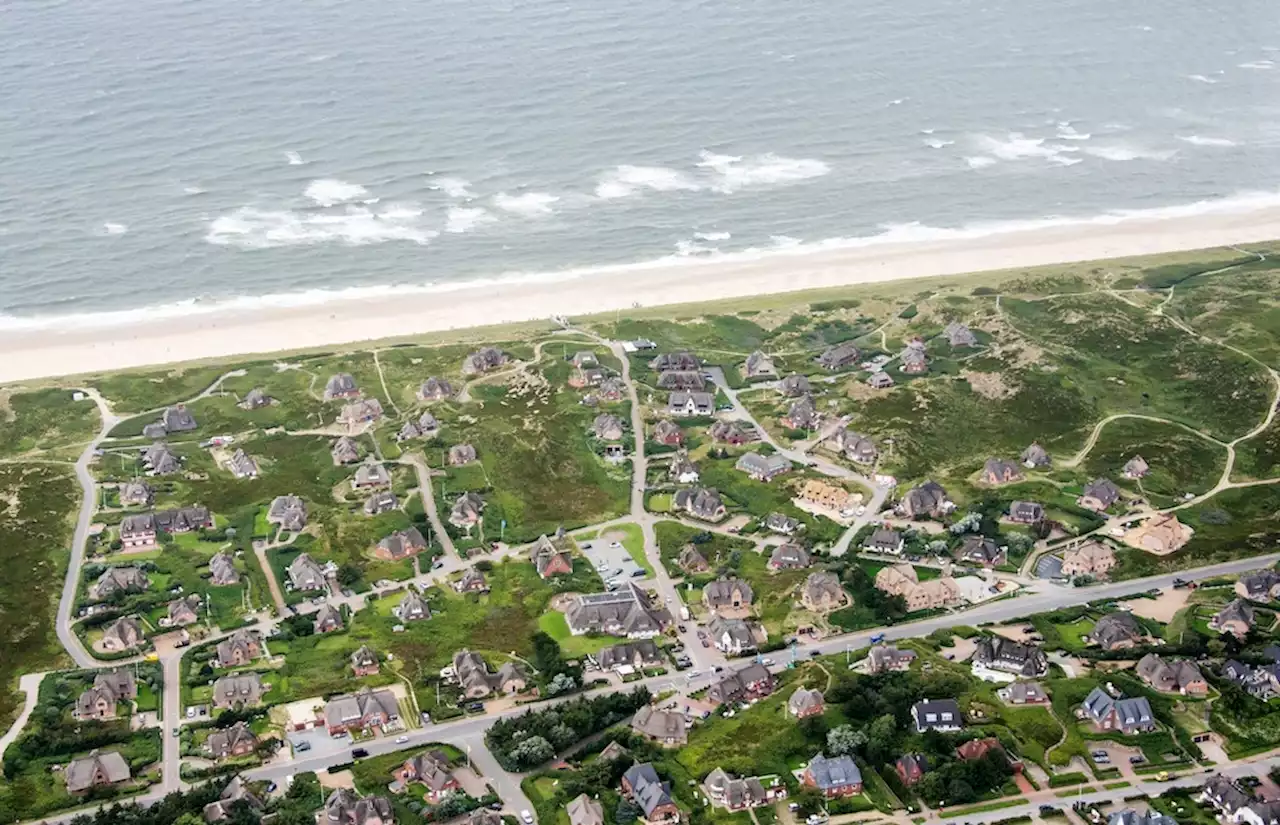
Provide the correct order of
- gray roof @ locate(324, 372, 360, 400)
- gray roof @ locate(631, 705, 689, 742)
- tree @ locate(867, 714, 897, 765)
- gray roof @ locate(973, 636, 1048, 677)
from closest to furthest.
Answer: tree @ locate(867, 714, 897, 765) → gray roof @ locate(631, 705, 689, 742) → gray roof @ locate(973, 636, 1048, 677) → gray roof @ locate(324, 372, 360, 400)

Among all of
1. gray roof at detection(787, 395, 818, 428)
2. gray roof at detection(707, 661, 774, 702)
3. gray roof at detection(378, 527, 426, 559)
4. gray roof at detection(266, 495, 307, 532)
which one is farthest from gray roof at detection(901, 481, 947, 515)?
gray roof at detection(266, 495, 307, 532)

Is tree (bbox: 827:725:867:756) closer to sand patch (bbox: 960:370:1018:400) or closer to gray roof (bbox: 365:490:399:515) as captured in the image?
gray roof (bbox: 365:490:399:515)

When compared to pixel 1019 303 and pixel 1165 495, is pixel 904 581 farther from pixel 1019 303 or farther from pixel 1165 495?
pixel 1019 303

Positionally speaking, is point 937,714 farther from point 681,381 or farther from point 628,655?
point 681,381

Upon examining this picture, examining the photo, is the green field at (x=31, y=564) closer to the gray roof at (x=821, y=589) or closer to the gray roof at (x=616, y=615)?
the gray roof at (x=616, y=615)

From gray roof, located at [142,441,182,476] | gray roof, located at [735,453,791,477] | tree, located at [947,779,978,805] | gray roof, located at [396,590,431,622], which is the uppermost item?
gray roof, located at [142,441,182,476]

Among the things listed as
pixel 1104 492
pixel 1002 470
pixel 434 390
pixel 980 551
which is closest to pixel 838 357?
pixel 1002 470

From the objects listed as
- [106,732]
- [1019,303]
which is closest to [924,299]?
[1019,303]
